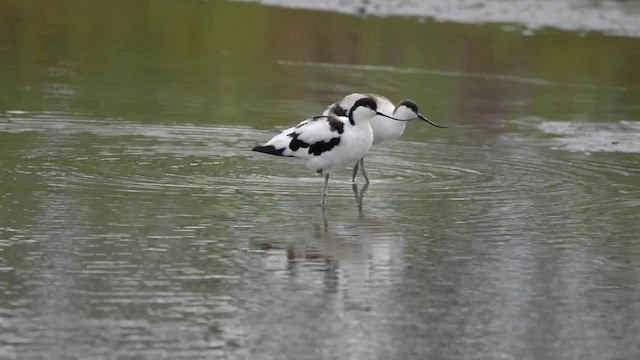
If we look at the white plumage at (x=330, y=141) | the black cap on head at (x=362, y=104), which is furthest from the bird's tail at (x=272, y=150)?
the black cap on head at (x=362, y=104)

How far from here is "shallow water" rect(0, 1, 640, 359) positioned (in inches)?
348

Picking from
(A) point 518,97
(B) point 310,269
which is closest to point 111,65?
(A) point 518,97

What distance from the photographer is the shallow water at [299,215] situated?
8.85 m

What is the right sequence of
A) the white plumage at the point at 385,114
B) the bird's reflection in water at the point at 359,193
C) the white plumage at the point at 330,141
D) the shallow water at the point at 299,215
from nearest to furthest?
the shallow water at the point at 299,215, the bird's reflection in water at the point at 359,193, the white plumage at the point at 330,141, the white plumage at the point at 385,114

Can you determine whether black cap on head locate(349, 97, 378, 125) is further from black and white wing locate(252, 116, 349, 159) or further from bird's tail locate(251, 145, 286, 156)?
bird's tail locate(251, 145, 286, 156)

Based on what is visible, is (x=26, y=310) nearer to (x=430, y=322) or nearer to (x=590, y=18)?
(x=430, y=322)

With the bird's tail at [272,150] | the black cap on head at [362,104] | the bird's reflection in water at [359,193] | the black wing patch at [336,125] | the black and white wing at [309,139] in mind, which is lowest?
the bird's reflection in water at [359,193]

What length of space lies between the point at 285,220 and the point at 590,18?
58.3ft

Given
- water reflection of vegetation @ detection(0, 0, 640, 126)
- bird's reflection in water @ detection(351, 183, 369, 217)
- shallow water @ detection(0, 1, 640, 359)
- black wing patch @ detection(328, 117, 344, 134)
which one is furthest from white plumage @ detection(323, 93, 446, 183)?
water reflection of vegetation @ detection(0, 0, 640, 126)

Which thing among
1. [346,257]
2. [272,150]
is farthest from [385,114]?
[346,257]

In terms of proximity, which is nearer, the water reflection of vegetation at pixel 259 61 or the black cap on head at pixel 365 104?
the black cap on head at pixel 365 104

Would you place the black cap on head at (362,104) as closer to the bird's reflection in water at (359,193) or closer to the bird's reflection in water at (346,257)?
the bird's reflection in water at (359,193)

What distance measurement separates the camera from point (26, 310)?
8.98 meters

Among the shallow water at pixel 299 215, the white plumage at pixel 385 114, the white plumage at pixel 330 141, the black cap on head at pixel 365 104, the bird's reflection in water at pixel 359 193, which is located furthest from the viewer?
the white plumage at pixel 385 114
